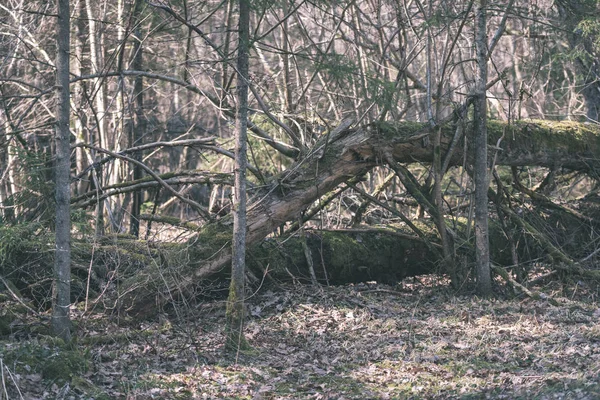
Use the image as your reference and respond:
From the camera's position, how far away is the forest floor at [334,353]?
574cm

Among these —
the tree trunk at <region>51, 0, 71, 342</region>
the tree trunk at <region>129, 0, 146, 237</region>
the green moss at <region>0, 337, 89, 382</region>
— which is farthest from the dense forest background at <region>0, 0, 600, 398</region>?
the green moss at <region>0, 337, 89, 382</region>

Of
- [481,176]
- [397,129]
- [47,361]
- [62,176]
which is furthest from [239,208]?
[481,176]

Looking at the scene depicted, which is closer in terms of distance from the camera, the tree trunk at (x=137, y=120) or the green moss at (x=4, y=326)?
the green moss at (x=4, y=326)

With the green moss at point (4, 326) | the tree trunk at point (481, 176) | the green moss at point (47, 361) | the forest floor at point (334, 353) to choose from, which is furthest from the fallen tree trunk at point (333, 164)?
the green moss at point (47, 361)

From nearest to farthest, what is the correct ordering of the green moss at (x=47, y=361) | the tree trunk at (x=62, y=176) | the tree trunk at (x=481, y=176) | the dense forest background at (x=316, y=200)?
the green moss at (x=47, y=361) → the tree trunk at (x=62, y=176) → the dense forest background at (x=316, y=200) → the tree trunk at (x=481, y=176)

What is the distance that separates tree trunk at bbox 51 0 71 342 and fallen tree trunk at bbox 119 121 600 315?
1005 mm

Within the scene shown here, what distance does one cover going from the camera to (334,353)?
7137mm

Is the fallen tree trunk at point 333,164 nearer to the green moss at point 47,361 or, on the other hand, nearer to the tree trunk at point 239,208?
the tree trunk at point 239,208

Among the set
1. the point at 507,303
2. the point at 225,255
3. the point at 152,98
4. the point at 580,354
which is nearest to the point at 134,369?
the point at 225,255

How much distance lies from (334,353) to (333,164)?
2.86m

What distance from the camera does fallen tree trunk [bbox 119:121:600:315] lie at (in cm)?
791

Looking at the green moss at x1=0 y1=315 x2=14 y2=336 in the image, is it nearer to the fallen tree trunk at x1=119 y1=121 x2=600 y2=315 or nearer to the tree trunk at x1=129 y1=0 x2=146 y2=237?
the fallen tree trunk at x1=119 y1=121 x2=600 y2=315

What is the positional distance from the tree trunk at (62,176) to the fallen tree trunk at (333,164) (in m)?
1.01

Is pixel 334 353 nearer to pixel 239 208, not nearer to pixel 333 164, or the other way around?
pixel 239 208
